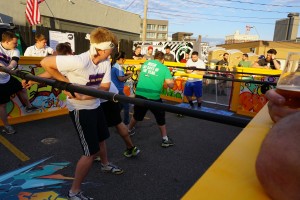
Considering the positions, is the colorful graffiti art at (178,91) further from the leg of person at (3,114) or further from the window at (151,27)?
the window at (151,27)

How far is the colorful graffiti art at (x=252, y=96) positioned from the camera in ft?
24.3

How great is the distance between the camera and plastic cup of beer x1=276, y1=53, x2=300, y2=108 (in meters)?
0.74

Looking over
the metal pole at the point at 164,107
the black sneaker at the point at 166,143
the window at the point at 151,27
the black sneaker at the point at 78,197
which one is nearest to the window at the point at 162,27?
the window at the point at 151,27

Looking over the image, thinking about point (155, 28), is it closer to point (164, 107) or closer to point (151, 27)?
point (151, 27)

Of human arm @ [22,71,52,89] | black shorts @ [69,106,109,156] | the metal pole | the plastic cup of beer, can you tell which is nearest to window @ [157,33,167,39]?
human arm @ [22,71,52,89]

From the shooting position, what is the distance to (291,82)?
799 millimetres

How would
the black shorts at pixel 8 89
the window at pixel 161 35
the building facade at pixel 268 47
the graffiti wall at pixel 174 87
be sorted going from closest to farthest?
the black shorts at pixel 8 89, the graffiti wall at pixel 174 87, the building facade at pixel 268 47, the window at pixel 161 35

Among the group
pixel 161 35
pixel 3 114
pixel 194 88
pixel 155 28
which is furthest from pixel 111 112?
pixel 161 35

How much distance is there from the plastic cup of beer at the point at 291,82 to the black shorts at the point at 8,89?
526cm

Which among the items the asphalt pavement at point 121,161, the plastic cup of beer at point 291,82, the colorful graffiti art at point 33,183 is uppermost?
the plastic cup of beer at point 291,82

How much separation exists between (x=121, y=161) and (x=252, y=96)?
5221 mm

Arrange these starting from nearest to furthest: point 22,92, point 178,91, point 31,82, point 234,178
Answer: point 234,178 → point 31,82 → point 22,92 → point 178,91

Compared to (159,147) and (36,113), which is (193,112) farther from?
(36,113)

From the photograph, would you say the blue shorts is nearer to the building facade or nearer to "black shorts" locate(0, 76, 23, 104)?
"black shorts" locate(0, 76, 23, 104)
